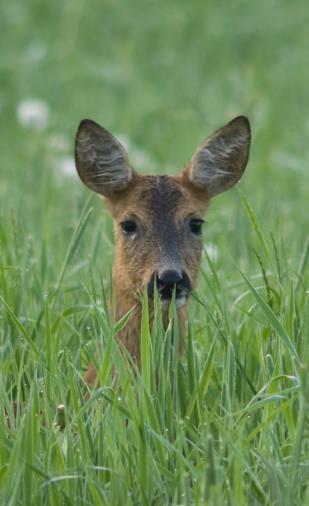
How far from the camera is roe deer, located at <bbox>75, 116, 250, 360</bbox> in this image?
600 cm

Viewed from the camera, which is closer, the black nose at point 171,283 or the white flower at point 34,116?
the black nose at point 171,283

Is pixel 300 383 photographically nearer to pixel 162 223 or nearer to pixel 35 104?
pixel 162 223

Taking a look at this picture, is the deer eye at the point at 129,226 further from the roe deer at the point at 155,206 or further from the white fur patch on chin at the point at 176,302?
the white fur patch on chin at the point at 176,302

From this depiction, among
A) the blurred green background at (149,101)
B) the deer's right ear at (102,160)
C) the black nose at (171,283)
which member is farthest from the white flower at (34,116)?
the black nose at (171,283)

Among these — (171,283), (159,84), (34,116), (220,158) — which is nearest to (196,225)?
(220,158)

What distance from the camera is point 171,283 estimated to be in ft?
18.8

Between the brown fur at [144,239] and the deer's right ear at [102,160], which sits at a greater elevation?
the deer's right ear at [102,160]

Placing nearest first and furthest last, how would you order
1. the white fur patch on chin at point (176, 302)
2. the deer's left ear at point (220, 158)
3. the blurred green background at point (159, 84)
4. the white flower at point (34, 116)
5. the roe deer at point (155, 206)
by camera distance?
the white fur patch on chin at point (176, 302) < the roe deer at point (155, 206) < the deer's left ear at point (220, 158) < the blurred green background at point (159, 84) < the white flower at point (34, 116)

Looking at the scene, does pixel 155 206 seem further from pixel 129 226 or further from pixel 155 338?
pixel 155 338

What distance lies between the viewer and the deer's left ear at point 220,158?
21.7 feet

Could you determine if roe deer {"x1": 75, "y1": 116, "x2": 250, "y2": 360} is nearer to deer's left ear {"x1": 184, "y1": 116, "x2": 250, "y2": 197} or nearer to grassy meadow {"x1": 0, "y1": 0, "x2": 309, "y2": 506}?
deer's left ear {"x1": 184, "y1": 116, "x2": 250, "y2": 197}

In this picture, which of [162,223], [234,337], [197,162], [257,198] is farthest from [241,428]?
[257,198]

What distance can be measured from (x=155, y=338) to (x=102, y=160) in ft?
4.83

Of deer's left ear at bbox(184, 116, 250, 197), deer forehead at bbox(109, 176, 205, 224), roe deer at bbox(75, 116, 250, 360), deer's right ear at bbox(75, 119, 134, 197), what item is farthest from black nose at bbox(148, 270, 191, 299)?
deer's left ear at bbox(184, 116, 250, 197)
